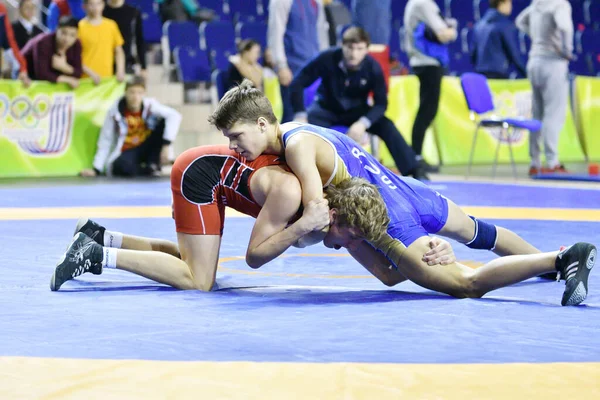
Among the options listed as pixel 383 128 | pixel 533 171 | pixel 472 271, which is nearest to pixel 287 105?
pixel 383 128

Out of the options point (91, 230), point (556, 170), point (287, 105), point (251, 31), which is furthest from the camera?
point (251, 31)

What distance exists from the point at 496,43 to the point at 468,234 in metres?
8.12

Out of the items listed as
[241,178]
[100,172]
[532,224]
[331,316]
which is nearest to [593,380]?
[331,316]

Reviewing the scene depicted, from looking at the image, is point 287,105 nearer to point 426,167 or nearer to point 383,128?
point 383,128

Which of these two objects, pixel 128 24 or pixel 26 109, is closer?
pixel 26 109

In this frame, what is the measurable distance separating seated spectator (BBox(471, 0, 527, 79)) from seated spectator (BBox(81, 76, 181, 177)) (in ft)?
13.0

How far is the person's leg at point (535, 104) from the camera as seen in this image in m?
10.5

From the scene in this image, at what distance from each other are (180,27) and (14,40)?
222cm

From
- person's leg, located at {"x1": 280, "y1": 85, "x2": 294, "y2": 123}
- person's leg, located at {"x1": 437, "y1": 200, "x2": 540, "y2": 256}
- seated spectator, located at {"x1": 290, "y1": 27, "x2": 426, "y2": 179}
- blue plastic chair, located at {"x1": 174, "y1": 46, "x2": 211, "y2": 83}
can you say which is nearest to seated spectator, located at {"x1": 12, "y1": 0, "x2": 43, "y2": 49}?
blue plastic chair, located at {"x1": 174, "y1": 46, "x2": 211, "y2": 83}

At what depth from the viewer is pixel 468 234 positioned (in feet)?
14.8

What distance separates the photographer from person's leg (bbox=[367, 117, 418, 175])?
9.40 metres

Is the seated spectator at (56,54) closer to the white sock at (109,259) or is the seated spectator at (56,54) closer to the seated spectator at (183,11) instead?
the seated spectator at (183,11)

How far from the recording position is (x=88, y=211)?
7.18m

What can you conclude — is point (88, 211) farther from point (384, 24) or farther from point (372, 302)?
point (384, 24)
